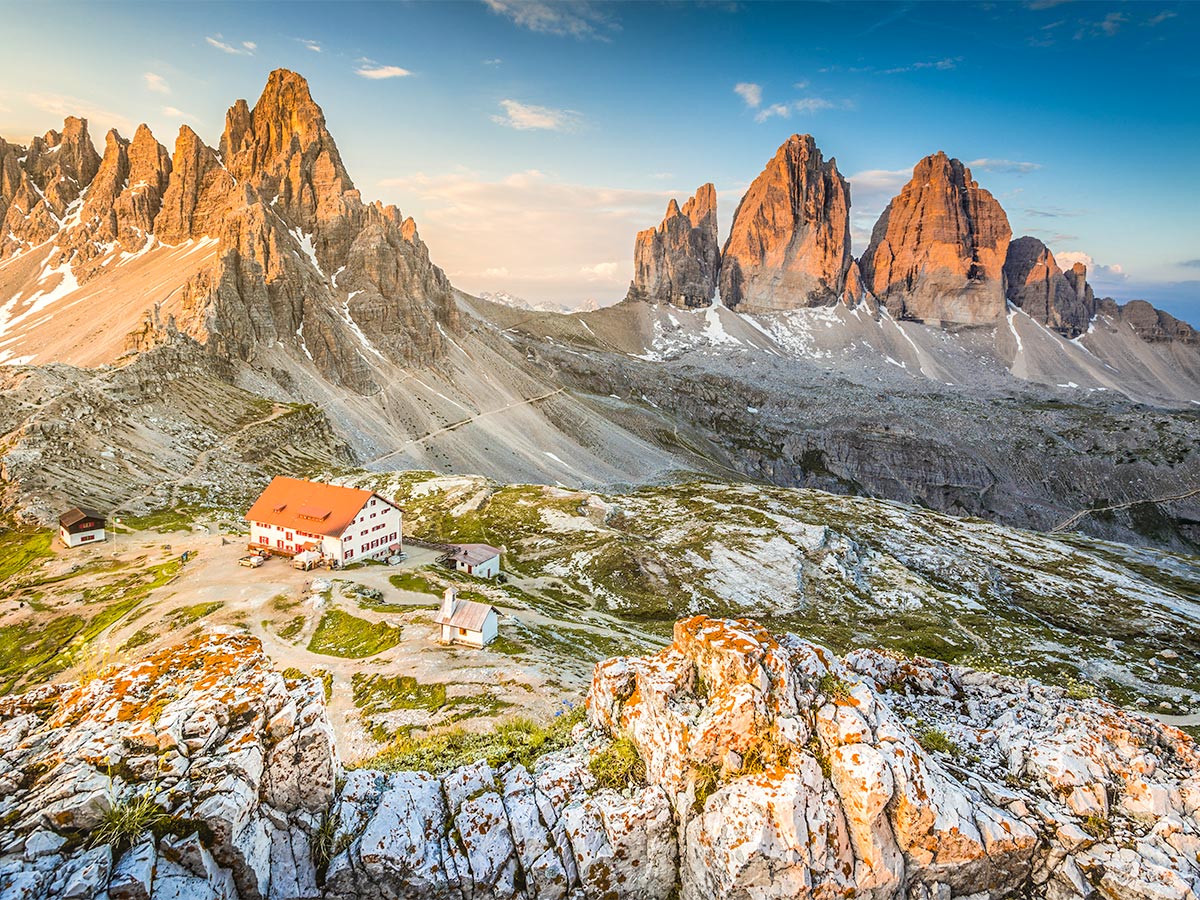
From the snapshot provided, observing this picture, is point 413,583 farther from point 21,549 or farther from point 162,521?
point 21,549

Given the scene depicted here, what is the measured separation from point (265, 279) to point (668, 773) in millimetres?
164915

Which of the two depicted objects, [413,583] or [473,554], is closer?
[413,583]

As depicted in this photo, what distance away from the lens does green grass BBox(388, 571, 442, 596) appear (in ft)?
194

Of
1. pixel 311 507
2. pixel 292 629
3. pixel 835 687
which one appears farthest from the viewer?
pixel 311 507

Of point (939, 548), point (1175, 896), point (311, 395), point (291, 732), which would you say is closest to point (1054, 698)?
point (1175, 896)

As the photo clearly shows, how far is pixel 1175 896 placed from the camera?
12961 millimetres

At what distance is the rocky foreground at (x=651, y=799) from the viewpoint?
12.4 m

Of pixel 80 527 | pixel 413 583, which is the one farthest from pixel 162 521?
pixel 413 583

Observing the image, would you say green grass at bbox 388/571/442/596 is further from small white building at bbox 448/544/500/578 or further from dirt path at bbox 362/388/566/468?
dirt path at bbox 362/388/566/468

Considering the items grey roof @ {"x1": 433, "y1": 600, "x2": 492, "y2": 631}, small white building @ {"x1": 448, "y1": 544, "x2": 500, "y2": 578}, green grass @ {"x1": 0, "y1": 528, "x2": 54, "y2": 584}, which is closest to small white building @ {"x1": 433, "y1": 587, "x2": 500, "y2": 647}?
grey roof @ {"x1": 433, "y1": 600, "x2": 492, "y2": 631}

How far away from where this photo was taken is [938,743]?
56.7 feet

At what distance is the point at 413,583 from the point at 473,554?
10.3 meters

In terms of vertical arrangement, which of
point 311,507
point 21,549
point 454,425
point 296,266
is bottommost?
point 21,549

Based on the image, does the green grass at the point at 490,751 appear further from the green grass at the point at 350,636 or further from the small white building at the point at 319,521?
the small white building at the point at 319,521
